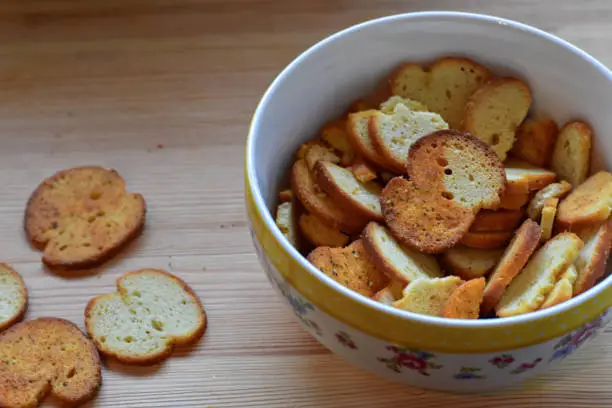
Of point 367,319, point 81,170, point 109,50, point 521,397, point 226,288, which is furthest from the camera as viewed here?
point 109,50

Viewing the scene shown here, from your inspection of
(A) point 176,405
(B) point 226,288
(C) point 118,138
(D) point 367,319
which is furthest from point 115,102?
(D) point 367,319

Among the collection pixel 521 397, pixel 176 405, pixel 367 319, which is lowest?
pixel 176 405

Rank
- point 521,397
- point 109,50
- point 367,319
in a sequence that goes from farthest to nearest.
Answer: point 109,50 < point 521,397 < point 367,319

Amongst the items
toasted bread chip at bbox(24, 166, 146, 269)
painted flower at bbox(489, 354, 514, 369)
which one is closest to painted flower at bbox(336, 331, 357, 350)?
painted flower at bbox(489, 354, 514, 369)

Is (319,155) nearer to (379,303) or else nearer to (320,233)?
(320,233)

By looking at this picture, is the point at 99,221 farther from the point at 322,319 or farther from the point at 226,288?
the point at 322,319

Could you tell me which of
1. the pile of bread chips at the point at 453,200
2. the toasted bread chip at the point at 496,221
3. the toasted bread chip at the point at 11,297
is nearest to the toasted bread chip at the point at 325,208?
the pile of bread chips at the point at 453,200
